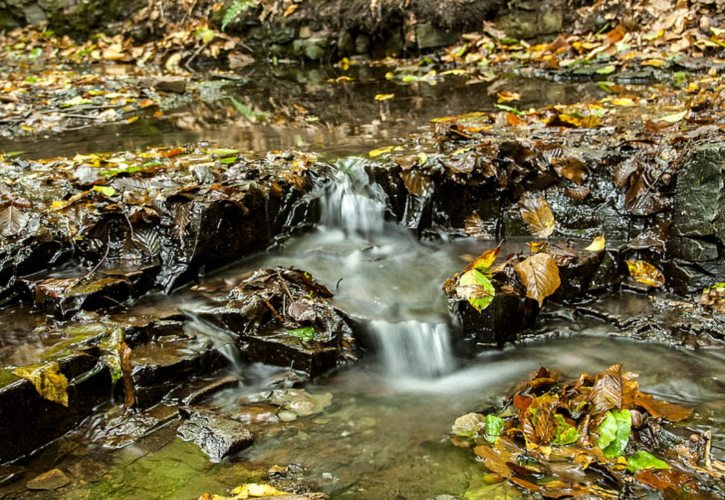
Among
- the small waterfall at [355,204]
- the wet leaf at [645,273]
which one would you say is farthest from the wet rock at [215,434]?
the wet leaf at [645,273]

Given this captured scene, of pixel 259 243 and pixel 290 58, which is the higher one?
pixel 290 58

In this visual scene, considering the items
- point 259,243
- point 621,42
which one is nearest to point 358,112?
point 259,243

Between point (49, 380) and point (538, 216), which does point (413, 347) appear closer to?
point (538, 216)

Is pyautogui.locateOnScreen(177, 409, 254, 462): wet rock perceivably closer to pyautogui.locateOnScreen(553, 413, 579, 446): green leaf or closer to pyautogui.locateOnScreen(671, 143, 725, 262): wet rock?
pyautogui.locateOnScreen(553, 413, 579, 446): green leaf

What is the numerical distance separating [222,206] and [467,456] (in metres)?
2.43

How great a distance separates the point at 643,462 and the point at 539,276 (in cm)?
146

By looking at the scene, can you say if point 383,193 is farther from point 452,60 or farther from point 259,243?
point 452,60

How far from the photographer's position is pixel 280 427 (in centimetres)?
303

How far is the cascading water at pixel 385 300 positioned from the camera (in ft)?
12.0

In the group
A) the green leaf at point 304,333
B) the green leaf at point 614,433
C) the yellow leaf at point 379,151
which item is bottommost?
the green leaf at point 614,433

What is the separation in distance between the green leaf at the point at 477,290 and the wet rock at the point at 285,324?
756 millimetres

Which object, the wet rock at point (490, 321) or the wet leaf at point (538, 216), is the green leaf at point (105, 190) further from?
the wet leaf at point (538, 216)

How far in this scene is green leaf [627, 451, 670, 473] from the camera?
8.04 ft

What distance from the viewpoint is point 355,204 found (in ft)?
15.9
